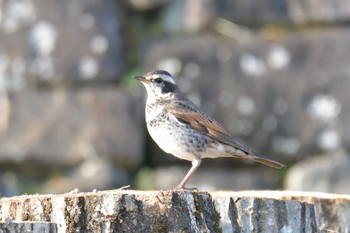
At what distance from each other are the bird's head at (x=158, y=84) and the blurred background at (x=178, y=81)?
0.68 metres

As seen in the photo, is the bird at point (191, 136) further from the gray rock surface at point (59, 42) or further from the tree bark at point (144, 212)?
the tree bark at point (144, 212)

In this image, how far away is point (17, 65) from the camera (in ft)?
25.1

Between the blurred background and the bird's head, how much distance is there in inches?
26.8

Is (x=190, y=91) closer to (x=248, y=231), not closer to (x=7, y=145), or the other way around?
(x=7, y=145)

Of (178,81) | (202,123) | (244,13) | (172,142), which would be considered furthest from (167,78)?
(244,13)

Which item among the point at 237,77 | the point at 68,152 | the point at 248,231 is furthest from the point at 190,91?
the point at 248,231

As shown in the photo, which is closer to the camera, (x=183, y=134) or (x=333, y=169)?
(x=183, y=134)

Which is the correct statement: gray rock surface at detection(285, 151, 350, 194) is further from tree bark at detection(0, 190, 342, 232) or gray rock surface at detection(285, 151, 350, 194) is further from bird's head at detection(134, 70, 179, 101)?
tree bark at detection(0, 190, 342, 232)

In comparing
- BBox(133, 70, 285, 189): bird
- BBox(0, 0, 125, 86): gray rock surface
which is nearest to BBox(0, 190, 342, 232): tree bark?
BBox(133, 70, 285, 189): bird

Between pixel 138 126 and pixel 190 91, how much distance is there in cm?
39

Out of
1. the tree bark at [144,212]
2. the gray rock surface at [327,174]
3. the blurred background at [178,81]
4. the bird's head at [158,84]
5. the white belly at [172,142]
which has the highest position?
the blurred background at [178,81]

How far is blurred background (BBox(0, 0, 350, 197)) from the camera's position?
7660 millimetres

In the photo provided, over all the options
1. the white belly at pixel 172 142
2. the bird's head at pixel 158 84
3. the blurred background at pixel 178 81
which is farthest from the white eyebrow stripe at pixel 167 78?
the blurred background at pixel 178 81

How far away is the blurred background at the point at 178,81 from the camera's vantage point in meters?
7.66
